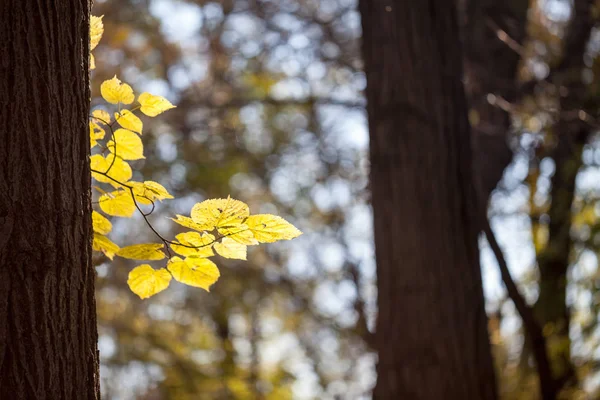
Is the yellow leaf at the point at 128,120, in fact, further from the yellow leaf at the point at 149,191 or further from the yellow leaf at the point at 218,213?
the yellow leaf at the point at 218,213

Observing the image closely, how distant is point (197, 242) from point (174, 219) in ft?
0.35

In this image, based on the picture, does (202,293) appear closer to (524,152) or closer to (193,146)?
(193,146)

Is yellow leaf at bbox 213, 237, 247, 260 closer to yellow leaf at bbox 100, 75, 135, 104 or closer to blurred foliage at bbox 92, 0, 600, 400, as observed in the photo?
yellow leaf at bbox 100, 75, 135, 104

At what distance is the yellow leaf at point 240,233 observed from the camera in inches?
58.1

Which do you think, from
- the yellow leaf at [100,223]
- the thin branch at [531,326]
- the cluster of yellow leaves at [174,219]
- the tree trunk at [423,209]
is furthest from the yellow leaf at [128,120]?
the thin branch at [531,326]

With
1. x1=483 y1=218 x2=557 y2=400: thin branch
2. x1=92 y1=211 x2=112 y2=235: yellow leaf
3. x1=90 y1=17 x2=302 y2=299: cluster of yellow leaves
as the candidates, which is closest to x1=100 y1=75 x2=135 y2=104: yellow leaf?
x1=90 y1=17 x2=302 y2=299: cluster of yellow leaves

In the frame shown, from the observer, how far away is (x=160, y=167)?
626 cm

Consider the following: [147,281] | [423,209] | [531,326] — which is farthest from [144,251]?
[531,326]

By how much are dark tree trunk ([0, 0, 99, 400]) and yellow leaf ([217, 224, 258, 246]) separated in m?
0.27

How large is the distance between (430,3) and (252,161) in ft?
11.9

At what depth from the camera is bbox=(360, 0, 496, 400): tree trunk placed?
11.2 ft

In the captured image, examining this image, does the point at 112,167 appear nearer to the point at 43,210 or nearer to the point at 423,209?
the point at 43,210

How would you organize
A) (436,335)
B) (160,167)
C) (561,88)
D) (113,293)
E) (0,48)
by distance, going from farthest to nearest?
(113,293) → (160,167) → (561,88) → (436,335) → (0,48)

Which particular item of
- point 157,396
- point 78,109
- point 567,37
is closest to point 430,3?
point 567,37
